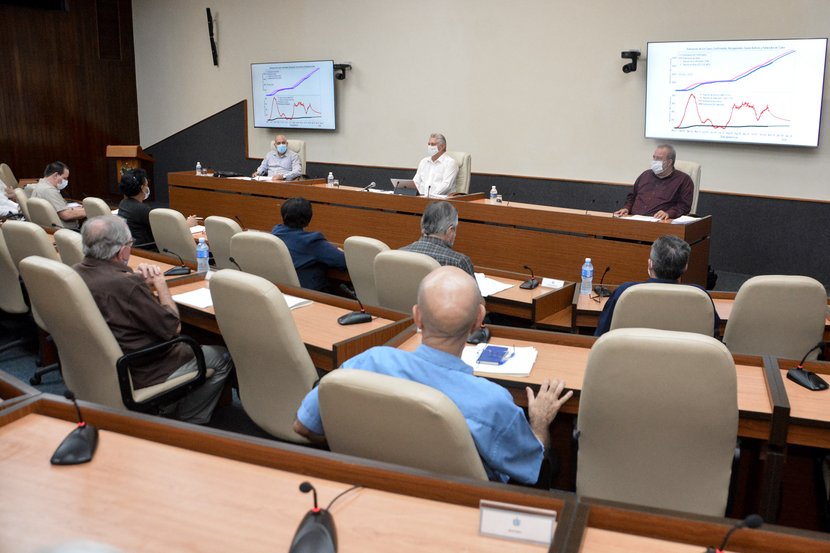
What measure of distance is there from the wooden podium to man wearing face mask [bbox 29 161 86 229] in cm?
478

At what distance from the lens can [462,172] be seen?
7.50 metres

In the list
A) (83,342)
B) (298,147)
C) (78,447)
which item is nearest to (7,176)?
(298,147)

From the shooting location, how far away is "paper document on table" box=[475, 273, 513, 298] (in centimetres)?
410

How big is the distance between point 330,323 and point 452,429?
1.66 metres

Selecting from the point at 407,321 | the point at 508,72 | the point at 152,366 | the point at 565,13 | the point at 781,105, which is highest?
the point at 565,13

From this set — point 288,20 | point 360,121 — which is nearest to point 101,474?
point 360,121

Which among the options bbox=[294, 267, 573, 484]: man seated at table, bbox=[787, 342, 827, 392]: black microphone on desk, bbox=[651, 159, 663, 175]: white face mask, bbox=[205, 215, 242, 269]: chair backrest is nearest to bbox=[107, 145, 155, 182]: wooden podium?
Answer: bbox=[205, 215, 242, 269]: chair backrest

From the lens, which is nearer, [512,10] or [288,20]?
[512,10]

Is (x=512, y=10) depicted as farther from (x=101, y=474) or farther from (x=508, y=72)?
(x=101, y=474)

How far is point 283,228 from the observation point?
4492 millimetres

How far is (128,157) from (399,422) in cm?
1142

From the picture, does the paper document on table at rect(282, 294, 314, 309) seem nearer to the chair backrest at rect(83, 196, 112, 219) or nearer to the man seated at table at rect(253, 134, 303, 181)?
the chair backrest at rect(83, 196, 112, 219)

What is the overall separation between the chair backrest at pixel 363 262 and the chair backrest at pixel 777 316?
1.86m

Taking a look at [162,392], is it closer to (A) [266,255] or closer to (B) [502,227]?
(A) [266,255]
